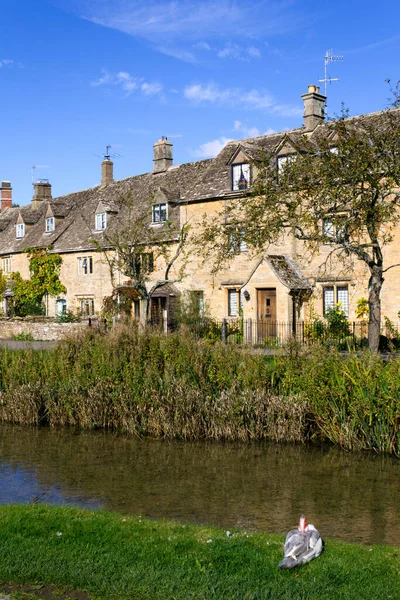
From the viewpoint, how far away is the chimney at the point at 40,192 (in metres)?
55.1

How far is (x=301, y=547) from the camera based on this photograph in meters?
7.14

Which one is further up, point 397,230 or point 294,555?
point 397,230

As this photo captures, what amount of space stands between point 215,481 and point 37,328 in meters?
25.6

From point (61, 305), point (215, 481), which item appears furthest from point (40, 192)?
point (215, 481)

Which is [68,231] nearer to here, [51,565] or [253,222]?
[253,222]

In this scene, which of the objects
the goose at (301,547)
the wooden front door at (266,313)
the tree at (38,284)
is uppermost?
the tree at (38,284)

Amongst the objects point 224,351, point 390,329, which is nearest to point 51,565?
point 224,351

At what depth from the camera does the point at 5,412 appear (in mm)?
18531

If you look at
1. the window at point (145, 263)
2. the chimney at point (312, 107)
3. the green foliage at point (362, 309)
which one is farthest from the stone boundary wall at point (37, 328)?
the chimney at point (312, 107)

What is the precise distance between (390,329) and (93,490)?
1916 cm

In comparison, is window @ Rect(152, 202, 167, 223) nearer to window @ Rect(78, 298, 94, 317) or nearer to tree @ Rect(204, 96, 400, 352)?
window @ Rect(78, 298, 94, 317)

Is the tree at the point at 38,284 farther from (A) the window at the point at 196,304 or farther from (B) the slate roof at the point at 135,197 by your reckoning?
(A) the window at the point at 196,304

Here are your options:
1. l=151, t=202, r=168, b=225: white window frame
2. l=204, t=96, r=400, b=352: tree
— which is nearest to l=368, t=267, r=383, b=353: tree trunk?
l=204, t=96, r=400, b=352: tree

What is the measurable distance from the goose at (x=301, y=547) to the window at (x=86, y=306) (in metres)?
37.1
